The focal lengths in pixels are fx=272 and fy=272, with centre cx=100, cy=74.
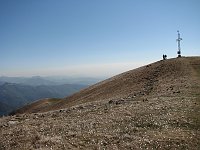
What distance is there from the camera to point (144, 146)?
18.6m

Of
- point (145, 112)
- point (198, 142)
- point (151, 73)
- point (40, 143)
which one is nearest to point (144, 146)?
point (198, 142)

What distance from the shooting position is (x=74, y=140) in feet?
65.6

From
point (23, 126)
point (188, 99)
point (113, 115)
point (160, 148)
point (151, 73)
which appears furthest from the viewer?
point (151, 73)

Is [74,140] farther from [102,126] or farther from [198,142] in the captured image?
[198,142]

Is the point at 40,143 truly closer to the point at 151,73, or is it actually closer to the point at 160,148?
the point at 160,148

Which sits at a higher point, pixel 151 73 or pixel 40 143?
pixel 151 73

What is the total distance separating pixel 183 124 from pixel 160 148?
223 inches

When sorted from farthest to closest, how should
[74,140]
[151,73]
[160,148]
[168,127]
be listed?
[151,73] → [168,127] → [74,140] → [160,148]

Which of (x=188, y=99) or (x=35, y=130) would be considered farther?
(x=188, y=99)

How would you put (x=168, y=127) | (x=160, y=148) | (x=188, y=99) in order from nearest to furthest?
1. (x=160, y=148)
2. (x=168, y=127)
3. (x=188, y=99)

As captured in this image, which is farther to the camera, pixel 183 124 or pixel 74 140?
pixel 183 124

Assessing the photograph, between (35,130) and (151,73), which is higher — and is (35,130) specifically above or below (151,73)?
below

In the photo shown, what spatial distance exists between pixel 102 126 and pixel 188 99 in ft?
45.3

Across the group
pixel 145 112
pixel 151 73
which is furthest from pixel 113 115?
pixel 151 73
